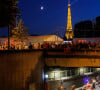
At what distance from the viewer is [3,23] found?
11.6 meters

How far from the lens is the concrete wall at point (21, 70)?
18.8 m

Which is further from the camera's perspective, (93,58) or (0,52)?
(93,58)

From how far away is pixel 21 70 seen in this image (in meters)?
21.3

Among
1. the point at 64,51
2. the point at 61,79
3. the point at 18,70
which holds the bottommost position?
the point at 61,79

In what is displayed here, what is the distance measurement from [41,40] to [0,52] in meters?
18.6

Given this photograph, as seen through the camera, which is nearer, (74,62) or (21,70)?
(21,70)

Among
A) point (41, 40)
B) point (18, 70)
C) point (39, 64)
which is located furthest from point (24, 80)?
point (41, 40)

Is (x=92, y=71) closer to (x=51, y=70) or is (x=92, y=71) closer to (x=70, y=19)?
(x=51, y=70)

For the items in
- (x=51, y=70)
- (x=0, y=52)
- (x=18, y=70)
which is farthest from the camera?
(x=51, y=70)

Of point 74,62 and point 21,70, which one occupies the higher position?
point 74,62

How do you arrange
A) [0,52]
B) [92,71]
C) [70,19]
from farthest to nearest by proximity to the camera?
[70,19], [92,71], [0,52]

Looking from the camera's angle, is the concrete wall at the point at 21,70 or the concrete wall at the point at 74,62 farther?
the concrete wall at the point at 74,62

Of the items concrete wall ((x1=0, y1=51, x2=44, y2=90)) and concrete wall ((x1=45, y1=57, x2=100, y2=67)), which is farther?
concrete wall ((x1=45, y1=57, x2=100, y2=67))

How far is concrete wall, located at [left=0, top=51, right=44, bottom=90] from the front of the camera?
61.8 feet
